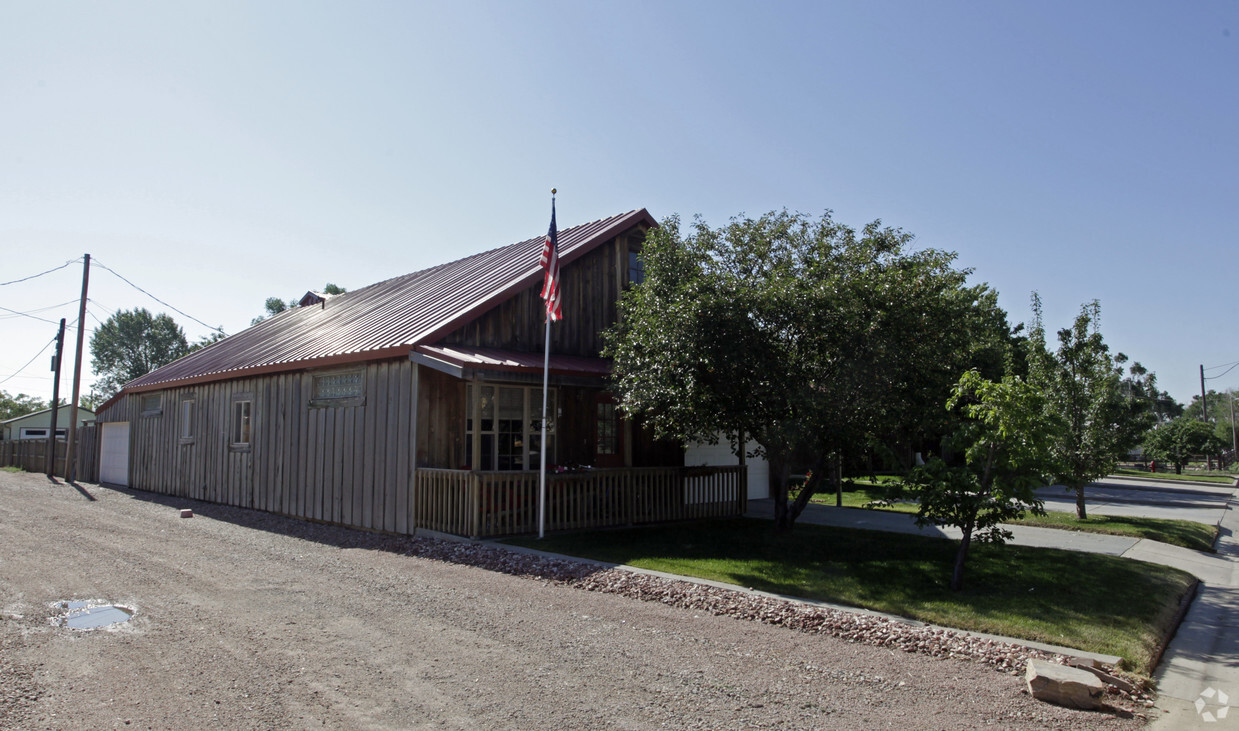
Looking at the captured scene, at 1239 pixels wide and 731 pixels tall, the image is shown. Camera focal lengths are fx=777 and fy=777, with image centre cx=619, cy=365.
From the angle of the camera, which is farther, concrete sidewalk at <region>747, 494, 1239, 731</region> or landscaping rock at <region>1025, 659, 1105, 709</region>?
concrete sidewalk at <region>747, 494, 1239, 731</region>

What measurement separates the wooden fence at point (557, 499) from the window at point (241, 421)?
649 cm

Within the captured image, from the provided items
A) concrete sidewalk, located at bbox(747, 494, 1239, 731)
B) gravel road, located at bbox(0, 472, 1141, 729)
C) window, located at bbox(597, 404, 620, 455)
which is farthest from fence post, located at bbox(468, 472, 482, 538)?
concrete sidewalk, located at bbox(747, 494, 1239, 731)

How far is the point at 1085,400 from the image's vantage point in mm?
15734

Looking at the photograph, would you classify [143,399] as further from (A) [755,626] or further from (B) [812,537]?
(A) [755,626]

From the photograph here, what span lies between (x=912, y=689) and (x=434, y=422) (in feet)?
29.1

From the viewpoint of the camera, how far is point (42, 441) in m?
30.4

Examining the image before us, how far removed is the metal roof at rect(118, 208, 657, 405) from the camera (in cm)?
1310

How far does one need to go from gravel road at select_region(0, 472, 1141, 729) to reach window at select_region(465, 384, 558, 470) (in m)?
3.98

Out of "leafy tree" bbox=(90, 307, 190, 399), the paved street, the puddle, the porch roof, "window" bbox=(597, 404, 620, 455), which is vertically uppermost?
"leafy tree" bbox=(90, 307, 190, 399)

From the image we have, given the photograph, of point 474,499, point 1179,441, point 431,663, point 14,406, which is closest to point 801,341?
point 474,499

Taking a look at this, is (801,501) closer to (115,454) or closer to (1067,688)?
(1067,688)

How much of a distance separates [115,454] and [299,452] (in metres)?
13.3

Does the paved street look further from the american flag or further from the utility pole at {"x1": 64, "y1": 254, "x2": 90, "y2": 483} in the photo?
the utility pole at {"x1": 64, "y1": 254, "x2": 90, "y2": 483}

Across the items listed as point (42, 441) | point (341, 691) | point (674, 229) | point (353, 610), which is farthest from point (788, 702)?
point (42, 441)
